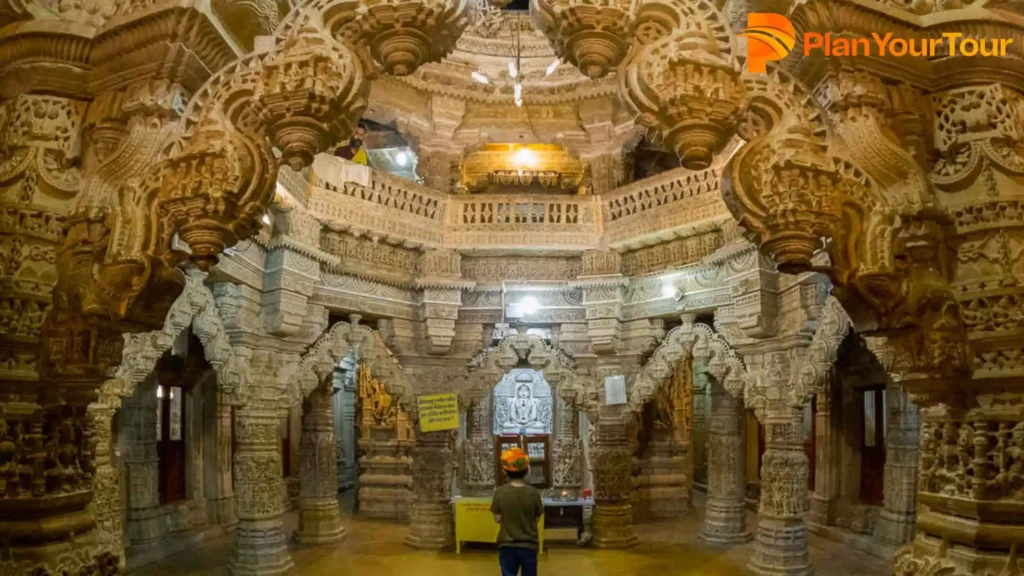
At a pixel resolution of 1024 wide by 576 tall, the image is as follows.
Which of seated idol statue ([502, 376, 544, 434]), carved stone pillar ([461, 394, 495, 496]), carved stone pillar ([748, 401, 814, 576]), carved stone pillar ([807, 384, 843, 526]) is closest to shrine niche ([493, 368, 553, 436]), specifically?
seated idol statue ([502, 376, 544, 434])

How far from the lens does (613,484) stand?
11.2 meters

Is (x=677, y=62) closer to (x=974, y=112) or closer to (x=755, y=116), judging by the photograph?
(x=755, y=116)

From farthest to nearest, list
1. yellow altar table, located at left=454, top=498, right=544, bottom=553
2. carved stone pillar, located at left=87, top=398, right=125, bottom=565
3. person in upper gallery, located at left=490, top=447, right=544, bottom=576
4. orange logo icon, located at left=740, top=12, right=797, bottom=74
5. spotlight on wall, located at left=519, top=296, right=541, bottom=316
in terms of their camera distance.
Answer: spotlight on wall, located at left=519, top=296, right=541, bottom=316
yellow altar table, located at left=454, top=498, right=544, bottom=553
carved stone pillar, located at left=87, top=398, right=125, bottom=565
person in upper gallery, located at left=490, top=447, right=544, bottom=576
orange logo icon, located at left=740, top=12, right=797, bottom=74

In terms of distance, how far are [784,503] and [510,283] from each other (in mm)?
4714

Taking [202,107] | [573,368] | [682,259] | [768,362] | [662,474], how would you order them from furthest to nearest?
[662,474] → [573,368] → [682,259] → [768,362] → [202,107]

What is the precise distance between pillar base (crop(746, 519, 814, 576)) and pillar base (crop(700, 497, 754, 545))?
1.98m

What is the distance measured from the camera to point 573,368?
11.6 meters

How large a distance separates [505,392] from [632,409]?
405 centimetres

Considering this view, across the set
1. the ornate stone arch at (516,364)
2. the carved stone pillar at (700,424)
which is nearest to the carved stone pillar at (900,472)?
the ornate stone arch at (516,364)

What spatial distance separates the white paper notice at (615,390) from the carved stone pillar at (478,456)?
3.44 metres

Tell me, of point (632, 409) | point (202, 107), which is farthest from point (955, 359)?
point (632, 409)

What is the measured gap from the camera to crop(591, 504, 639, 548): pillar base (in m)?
11.1

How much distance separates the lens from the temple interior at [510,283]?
11.8ft

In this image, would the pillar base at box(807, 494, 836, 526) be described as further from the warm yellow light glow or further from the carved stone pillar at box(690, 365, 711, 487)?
the warm yellow light glow
